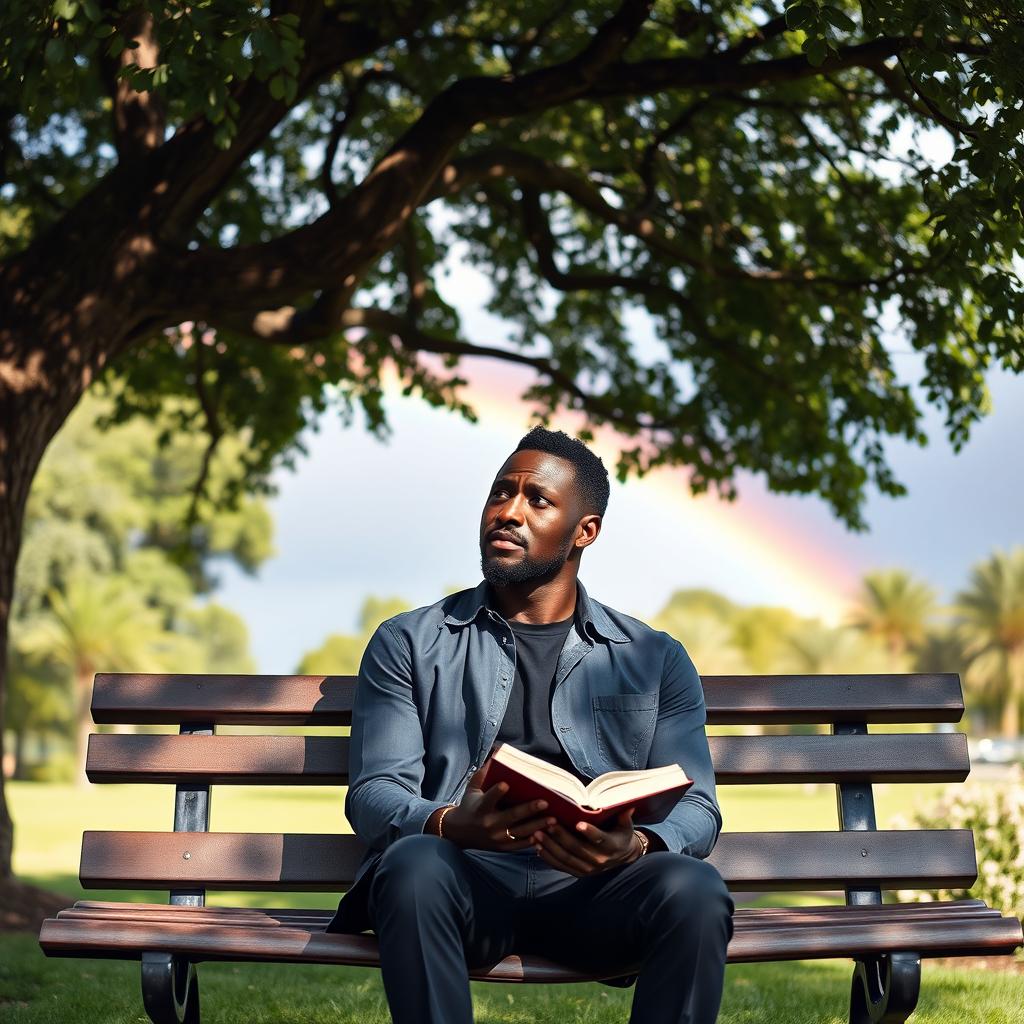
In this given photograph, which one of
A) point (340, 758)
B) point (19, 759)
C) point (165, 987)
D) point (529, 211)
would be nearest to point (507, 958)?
point (165, 987)

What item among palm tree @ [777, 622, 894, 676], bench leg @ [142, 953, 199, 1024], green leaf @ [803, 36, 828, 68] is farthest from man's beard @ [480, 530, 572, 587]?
palm tree @ [777, 622, 894, 676]

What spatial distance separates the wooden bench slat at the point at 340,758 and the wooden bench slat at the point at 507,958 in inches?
28.4

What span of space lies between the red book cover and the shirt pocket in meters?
0.64

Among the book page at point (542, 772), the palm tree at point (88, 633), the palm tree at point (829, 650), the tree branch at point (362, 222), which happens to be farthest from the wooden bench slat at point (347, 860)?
the palm tree at point (829, 650)

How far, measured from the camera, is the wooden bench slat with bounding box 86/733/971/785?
4.28m

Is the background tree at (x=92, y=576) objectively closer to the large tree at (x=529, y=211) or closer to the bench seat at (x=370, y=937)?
the large tree at (x=529, y=211)

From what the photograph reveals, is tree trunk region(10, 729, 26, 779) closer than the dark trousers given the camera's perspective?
No

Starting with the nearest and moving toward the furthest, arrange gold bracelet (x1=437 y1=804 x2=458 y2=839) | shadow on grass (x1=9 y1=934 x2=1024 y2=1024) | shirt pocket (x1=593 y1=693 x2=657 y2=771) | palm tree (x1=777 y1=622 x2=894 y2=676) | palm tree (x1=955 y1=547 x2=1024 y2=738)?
1. gold bracelet (x1=437 y1=804 x2=458 y2=839)
2. shirt pocket (x1=593 y1=693 x2=657 y2=771)
3. shadow on grass (x1=9 y1=934 x2=1024 y2=1024)
4. palm tree (x1=777 y1=622 x2=894 y2=676)
5. palm tree (x1=955 y1=547 x2=1024 y2=738)

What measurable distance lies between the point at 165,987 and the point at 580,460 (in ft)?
6.21

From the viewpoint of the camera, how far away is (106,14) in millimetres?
6156

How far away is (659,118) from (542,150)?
1.27 m

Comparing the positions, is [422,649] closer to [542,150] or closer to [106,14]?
[106,14]

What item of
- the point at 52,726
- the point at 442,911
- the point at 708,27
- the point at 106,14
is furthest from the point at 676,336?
the point at 52,726

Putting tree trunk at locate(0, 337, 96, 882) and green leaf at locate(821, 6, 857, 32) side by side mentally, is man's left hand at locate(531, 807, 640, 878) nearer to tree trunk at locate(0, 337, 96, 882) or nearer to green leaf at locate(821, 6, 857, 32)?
green leaf at locate(821, 6, 857, 32)
